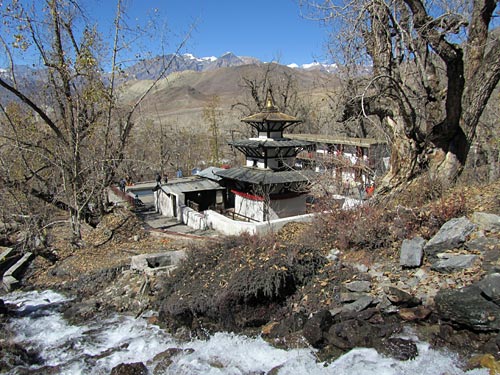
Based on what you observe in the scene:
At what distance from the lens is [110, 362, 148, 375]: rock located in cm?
767

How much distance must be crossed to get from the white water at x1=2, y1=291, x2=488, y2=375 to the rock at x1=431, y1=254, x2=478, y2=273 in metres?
1.77

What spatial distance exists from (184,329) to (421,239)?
5756mm

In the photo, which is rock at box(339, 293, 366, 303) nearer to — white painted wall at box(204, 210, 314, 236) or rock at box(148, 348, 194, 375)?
rock at box(148, 348, 194, 375)

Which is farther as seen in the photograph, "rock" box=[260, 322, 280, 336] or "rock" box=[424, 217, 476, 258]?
"rock" box=[260, 322, 280, 336]

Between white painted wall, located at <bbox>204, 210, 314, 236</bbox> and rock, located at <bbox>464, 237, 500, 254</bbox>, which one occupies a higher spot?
rock, located at <bbox>464, 237, 500, 254</bbox>

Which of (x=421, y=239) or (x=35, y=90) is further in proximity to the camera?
(x=35, y=90)

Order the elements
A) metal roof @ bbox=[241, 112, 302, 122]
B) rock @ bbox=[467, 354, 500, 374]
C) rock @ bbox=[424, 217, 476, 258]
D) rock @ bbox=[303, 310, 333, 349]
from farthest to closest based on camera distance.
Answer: metal roof @ bbox=[241, 112, 302, 122] < rock @ bbox=[424, 217, 476, 258] < rock @ bbox=[303, 310, 333, 349] < rock @ bbox=[467, 354, 500, 374]

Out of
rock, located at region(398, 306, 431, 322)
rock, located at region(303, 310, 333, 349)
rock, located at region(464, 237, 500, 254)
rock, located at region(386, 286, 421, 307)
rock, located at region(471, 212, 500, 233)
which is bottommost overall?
rock, located at region(303, 310, 333, 349)

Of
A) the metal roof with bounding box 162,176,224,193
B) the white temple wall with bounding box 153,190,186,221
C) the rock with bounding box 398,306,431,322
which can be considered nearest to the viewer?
the rock with bounding box 398,306,431,322

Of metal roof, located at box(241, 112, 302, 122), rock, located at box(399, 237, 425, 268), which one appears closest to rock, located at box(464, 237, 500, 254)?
rock, located at box(399, 237, 425, 268)

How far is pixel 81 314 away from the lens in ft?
36.9

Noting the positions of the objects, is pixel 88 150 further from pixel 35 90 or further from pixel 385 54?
pixel 385 54

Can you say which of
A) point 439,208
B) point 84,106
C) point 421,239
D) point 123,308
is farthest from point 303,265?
point 84,106

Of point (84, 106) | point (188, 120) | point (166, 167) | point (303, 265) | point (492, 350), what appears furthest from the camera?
point (188, 120)
